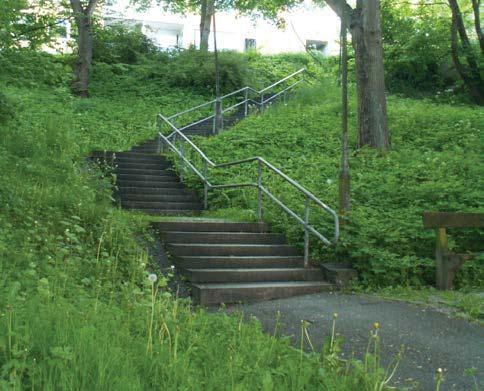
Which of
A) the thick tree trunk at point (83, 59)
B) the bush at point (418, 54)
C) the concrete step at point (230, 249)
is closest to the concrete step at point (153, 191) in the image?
the concrete step at point (230, 249)

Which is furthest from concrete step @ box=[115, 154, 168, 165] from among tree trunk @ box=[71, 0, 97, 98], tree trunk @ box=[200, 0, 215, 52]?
tree trunk @ box=[200, 0, 215, 52]

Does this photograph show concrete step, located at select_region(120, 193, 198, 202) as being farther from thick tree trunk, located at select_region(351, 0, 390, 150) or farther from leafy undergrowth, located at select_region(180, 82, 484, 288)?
thick tree trunk, located at select_region(351, 0, 390, 150)

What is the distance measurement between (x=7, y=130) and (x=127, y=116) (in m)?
9.74

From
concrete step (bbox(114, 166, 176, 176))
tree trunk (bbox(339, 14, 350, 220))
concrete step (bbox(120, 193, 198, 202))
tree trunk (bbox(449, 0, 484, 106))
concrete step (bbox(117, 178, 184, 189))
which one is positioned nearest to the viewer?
tree trunk (bbox(339, 14, 350, 220))

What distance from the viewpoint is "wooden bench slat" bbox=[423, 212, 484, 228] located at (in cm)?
793

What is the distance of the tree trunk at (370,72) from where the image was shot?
14.6 m

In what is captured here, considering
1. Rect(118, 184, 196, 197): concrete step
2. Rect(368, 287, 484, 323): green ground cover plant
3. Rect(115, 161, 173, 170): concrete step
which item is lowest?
Rect(368, 287, 484, 323): green ground cover plant

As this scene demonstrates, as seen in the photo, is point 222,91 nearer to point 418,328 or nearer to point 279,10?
point 279,10

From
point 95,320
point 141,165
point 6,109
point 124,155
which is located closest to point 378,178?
point 141,165

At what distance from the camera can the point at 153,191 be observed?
1242 cm

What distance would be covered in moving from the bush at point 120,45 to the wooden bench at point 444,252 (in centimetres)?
2234

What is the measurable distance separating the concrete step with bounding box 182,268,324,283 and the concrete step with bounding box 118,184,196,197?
4.47 m

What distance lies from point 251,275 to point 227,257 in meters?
0.50

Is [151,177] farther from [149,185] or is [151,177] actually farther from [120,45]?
[120,45]
